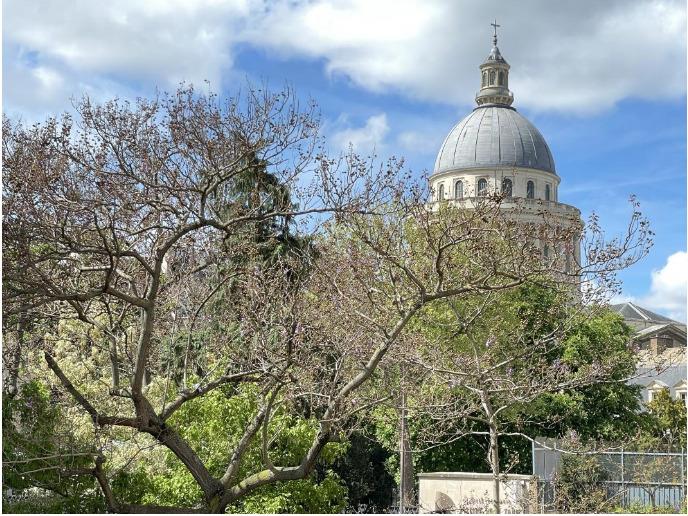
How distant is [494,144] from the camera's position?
6850 cm

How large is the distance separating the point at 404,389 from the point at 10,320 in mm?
4915

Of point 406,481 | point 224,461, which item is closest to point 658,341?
point 406,481

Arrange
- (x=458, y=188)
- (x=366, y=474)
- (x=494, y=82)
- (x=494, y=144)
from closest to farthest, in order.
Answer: (x=366, y=474)
(x=458, y=188)
(x=494, y=144)
(x=494, y=82)

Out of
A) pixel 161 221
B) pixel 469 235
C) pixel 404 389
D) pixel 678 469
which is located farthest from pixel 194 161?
pixel 678 469

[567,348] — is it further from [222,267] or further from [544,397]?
[222,267]

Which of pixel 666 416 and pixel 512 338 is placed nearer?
pixel 512 338

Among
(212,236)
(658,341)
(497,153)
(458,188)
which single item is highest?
(497,153)

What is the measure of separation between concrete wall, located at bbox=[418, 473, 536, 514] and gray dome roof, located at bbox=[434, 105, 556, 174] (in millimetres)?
52086

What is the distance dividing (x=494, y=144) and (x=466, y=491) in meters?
54.9

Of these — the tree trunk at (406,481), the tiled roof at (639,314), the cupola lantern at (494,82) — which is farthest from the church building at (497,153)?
the tree trunk at (406,481)

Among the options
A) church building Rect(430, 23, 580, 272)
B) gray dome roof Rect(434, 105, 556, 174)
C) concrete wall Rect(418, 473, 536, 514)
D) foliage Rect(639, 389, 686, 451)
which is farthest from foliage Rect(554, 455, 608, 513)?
gray dome roof Rect(434, 105, 556, 174)

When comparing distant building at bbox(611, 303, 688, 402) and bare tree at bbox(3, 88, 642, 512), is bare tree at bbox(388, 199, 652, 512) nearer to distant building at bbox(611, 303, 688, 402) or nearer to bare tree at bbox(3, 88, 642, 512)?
bare tree at bbox(3, 88, 642, 512)

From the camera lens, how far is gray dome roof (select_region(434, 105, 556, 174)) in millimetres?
68125

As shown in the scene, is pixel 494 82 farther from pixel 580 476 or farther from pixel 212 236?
pixel 212 236
